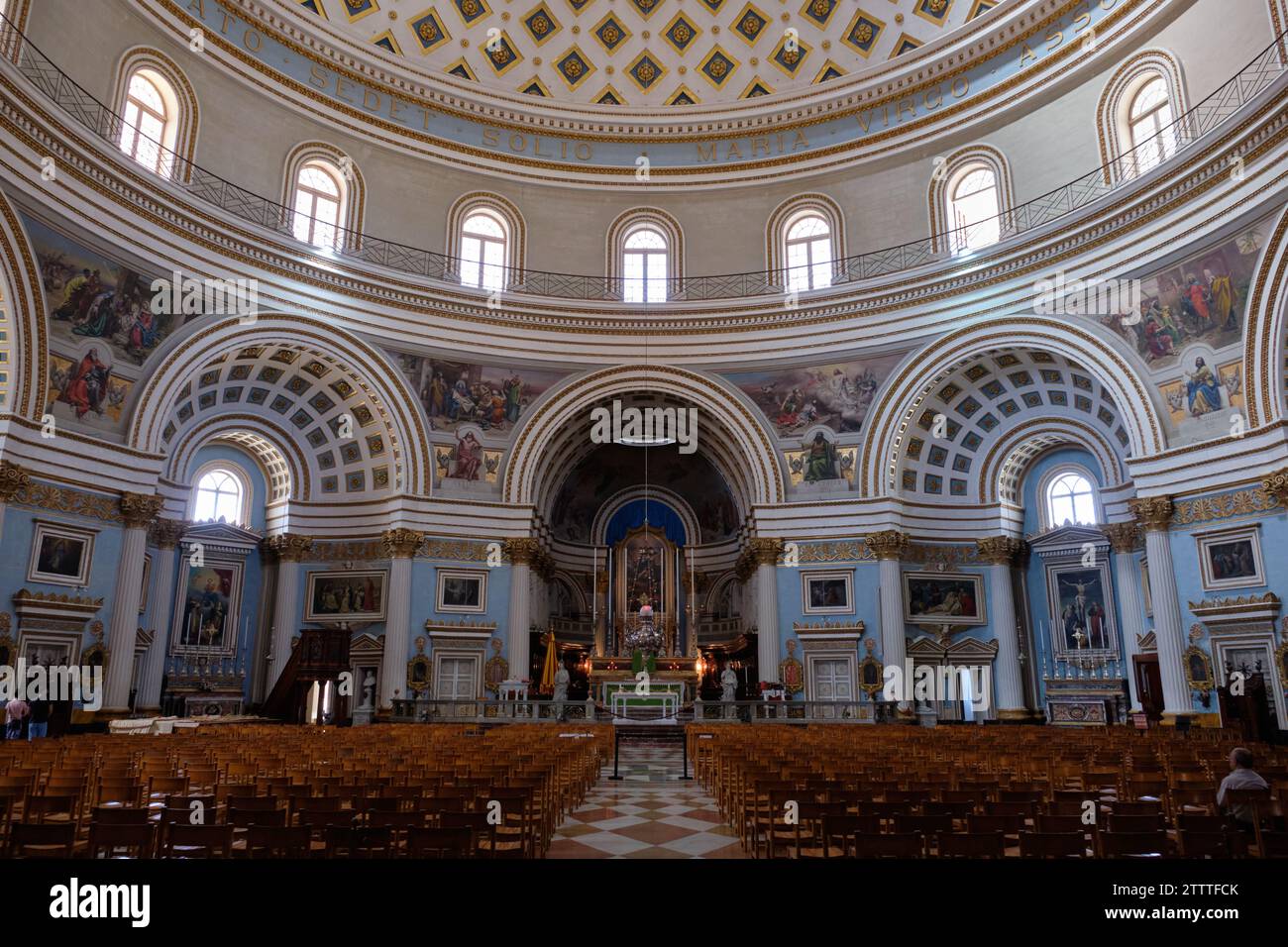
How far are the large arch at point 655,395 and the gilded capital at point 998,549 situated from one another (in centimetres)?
655

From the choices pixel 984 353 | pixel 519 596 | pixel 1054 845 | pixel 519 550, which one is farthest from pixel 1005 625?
pixel 1054 845

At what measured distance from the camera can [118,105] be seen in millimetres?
21469

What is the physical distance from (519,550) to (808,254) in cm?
1374

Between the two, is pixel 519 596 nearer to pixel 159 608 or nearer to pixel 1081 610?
pixel 159 608

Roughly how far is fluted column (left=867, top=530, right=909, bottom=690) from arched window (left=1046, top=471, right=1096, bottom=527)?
559 centimetres

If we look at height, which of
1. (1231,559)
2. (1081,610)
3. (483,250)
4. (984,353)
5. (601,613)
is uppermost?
(483,250)

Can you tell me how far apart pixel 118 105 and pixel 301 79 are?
615cm

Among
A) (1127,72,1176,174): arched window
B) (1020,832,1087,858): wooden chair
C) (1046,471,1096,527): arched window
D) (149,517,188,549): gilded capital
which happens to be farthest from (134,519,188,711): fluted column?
(1127,72,1176,174): arched window

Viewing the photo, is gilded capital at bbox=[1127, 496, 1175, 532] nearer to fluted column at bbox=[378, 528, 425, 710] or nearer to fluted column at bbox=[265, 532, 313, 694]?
fluted column at bbox=[378, 528, 425, 710]

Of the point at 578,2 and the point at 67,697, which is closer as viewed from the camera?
the point at 67,697

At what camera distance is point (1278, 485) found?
18.3m
